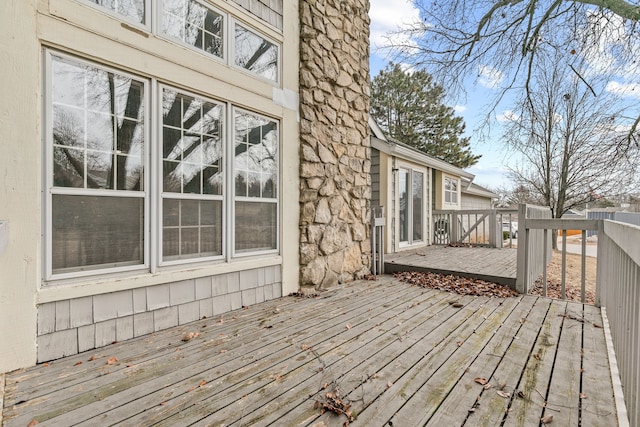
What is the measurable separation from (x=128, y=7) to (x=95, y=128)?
1.18 meters

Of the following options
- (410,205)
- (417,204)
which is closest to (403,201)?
(410,205)

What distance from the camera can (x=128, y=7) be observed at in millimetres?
2889

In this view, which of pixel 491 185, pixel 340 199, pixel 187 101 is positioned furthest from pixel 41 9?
pixel 491 185

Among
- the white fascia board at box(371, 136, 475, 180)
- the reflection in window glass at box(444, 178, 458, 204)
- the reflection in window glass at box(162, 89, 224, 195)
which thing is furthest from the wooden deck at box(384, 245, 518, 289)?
the reflection in window glass at box(162, 89, 224, 195)

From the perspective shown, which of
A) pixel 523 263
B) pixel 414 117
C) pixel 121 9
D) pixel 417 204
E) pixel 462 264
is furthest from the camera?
pixel 414 117

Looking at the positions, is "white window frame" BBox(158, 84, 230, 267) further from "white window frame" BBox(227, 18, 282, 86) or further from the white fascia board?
the white fascia board

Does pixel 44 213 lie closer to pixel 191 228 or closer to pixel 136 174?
pixel 136 174

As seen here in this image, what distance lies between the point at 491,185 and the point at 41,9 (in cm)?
4120

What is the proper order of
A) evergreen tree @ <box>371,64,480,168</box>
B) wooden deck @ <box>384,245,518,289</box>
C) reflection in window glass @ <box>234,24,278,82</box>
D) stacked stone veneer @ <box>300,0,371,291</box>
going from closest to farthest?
reflection in window glass @ <box>234,24,278,82</box> → stacked stone veneer @ <box>300,0,371,291</box> → wooden deck @ <box>384,245,518,289</box> → evergreen tree @ <box>371,64,480,168</box>

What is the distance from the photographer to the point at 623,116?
7.33m

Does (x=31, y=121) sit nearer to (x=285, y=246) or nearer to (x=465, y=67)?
(x=285, y=246)

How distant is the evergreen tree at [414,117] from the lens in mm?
20094

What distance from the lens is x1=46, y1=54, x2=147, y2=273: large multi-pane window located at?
2523 millimetres

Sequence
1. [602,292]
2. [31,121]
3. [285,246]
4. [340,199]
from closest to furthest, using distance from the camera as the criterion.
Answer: [31,121] < [602,292] < [285,246] < [340,199]
